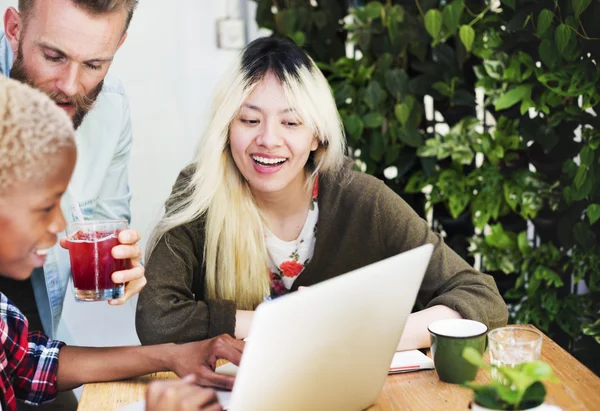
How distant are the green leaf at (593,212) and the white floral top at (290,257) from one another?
2.66 feet

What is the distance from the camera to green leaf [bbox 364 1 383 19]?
8.29 feet

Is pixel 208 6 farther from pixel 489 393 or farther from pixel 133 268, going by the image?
pixel 489 393

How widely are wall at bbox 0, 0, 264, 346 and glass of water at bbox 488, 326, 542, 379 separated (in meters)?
1.69

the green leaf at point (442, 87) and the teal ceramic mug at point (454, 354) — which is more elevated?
the green leaf at point (442, 87)

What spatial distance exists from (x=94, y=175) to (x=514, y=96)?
1.28 m

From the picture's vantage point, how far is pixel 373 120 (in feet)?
8.38

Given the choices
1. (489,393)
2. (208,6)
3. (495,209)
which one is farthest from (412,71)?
(489,393)

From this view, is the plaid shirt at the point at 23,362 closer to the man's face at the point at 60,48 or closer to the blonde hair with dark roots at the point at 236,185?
the blonde hair with dark roots at the point at 236,185

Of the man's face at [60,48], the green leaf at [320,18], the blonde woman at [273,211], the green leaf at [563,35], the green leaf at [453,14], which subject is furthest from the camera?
the green leaf at [320,18]

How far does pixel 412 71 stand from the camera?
2623mm

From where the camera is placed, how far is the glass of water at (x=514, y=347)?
1.18 metres

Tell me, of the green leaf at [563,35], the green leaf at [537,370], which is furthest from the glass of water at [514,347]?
the green leaf at [563,35]

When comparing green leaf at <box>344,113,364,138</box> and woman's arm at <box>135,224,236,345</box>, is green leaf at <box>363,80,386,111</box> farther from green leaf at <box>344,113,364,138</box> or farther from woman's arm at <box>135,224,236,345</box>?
woman's arm at <box>135,224,236,345</box>

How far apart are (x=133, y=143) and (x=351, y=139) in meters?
0.78
